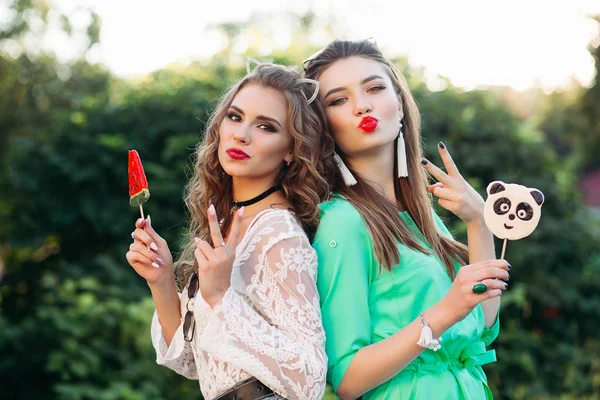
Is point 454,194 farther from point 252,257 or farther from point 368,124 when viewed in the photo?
point 252,257

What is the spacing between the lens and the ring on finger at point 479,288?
2.16m

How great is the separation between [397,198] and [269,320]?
76 cm

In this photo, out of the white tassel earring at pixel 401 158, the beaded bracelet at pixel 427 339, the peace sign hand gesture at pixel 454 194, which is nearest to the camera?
the beaded bracelet at pixel 427 339

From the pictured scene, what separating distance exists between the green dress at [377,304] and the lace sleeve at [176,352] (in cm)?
52

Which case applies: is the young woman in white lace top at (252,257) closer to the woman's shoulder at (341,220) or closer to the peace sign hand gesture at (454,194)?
the woman's shoulder at (341,220)

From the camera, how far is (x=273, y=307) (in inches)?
92.0

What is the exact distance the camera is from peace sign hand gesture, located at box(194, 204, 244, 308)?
2.23 m

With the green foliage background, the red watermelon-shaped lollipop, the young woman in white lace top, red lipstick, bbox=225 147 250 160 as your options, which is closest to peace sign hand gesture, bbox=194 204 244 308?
the young woman in white lace top

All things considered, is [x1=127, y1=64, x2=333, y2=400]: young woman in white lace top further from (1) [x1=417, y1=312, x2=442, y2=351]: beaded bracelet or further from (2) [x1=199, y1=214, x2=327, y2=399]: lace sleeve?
(1) [x1=417, y1=312, x2=442, y2=351]: beaded bracelet

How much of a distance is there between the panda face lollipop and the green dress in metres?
0.28

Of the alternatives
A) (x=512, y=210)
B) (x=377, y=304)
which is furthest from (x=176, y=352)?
(x=512, y=210)

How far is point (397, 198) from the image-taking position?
283 cm

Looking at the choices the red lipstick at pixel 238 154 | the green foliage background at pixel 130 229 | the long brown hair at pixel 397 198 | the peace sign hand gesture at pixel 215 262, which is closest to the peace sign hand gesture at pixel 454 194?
the long brown hair at pixel 397 198

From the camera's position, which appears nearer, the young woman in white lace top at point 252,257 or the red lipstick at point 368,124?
the young woman in white lace top at point 252,257
